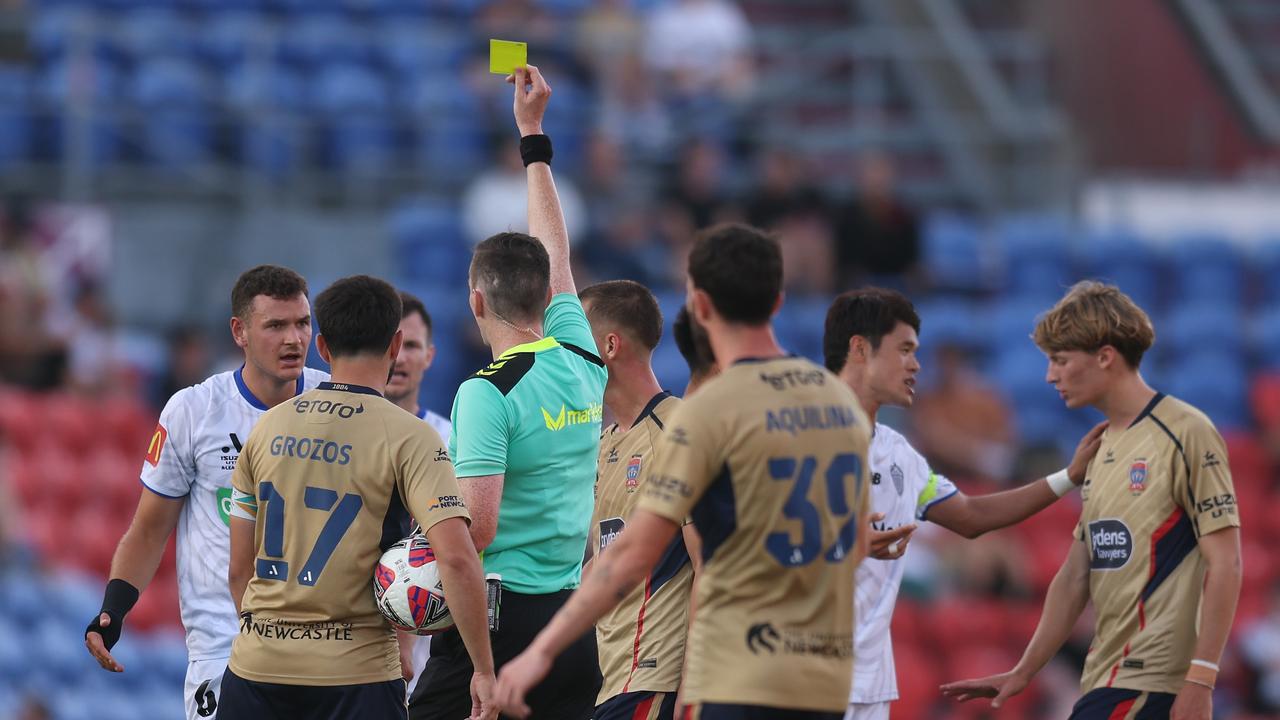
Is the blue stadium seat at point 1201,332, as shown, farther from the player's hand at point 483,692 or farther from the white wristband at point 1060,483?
the player's hand at point 483,692

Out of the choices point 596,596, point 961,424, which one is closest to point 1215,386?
point 961,424

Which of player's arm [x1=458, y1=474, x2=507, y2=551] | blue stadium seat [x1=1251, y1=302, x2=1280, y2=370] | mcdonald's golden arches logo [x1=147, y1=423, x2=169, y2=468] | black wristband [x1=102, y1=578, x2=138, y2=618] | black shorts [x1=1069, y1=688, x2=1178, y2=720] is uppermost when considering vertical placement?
blue stadium seat [x1=1251, y1=302, x2=1280, y2=370]

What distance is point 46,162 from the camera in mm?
16812

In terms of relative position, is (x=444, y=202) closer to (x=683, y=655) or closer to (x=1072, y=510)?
(x=1072, y=510)

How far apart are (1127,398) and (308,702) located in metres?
3.20

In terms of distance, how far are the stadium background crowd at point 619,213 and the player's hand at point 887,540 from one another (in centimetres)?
635

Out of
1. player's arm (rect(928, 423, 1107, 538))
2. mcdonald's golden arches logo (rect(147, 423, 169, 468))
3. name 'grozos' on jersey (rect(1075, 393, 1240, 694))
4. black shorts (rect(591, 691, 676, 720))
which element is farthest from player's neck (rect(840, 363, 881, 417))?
mcdonald's golden arches logo (rect(147, 423, 169, 468))

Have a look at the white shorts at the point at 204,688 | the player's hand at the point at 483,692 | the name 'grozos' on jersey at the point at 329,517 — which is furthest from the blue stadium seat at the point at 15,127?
the player's hand at the point at 483,692

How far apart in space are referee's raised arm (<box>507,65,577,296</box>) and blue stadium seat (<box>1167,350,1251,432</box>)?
10036 millimetres

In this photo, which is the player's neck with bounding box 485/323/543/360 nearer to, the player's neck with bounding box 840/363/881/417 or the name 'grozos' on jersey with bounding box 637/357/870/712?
the player's neck with bounding box 840/363/881/417

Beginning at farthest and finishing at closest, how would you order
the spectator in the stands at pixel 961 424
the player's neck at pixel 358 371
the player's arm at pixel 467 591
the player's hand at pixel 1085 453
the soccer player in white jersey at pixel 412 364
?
the spectator in the stands at pixel 961 424 → the soccer player in white jersey at pixel 412 364 → the player's hand at pixel 1085 453 → the player's neck at pixel 358 371 → the player's arm at pixel 467 591

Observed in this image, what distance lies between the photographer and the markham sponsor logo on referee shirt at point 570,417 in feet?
21.8

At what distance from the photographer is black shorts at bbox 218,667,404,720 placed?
6137mm

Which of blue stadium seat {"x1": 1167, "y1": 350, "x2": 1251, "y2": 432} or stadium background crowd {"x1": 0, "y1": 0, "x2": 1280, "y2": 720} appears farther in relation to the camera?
blue stadium seat {"x1": 1167, "y1": 350, "x2": 1251, "y2": 432}
